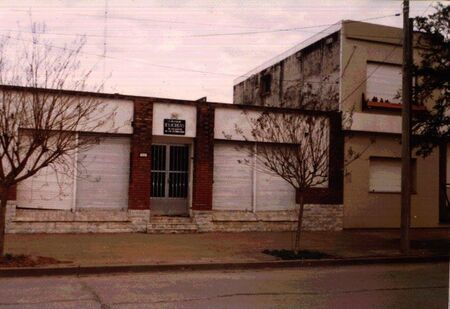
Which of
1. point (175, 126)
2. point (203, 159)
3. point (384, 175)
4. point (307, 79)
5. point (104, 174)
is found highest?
point (307, 79)

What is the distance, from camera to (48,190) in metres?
14.9

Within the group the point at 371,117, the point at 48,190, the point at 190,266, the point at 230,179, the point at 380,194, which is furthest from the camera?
the point at 380,194

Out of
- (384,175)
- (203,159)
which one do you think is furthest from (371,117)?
(203,159)

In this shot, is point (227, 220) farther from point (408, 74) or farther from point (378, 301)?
point (378, 301)

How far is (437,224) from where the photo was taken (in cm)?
1970

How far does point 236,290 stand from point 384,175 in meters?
12.1

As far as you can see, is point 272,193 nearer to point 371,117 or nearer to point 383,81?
point 371,117

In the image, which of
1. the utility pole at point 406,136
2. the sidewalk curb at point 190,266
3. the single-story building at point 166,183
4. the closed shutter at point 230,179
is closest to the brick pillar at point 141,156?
the single-story building at point 166,183

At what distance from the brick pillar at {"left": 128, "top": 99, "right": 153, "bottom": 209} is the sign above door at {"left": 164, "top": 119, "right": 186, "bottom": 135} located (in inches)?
20.2

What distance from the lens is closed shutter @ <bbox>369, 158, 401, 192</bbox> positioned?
1888cm

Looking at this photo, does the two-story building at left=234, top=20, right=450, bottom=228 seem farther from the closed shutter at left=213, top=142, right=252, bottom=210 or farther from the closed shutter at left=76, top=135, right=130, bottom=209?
the closed shutter at left=76, top=135, right=130, bottom=209

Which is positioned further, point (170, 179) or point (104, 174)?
point (170, 179)

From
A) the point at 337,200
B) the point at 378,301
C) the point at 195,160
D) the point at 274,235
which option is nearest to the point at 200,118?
the point at 195,160

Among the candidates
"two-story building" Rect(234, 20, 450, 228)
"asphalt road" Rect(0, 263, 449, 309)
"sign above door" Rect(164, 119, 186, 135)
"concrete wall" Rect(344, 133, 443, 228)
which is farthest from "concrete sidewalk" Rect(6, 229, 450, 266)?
"sign above door" Rect(164, 119, 186, 135)
